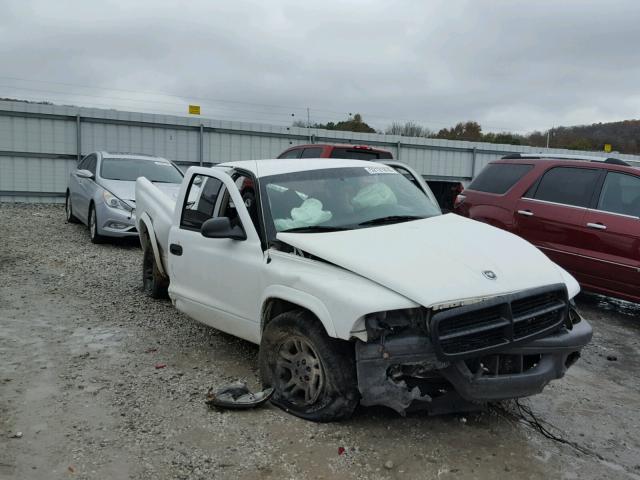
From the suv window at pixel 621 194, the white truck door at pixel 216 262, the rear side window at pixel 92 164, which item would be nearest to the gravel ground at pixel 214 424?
the white truck door at pixel 216 262

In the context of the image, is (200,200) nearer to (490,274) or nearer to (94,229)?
(490,274)

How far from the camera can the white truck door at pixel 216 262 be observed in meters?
4.19

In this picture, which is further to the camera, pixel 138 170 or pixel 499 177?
pixel 138 170

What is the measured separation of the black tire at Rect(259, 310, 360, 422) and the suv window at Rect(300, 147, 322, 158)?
7.01 metres

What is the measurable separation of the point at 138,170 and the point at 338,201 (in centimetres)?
698

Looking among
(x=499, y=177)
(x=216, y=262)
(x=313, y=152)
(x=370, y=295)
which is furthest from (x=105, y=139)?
(x=370, y=295)

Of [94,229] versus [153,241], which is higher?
[153,241]

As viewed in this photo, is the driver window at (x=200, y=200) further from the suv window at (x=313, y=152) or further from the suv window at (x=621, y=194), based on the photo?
the suv window at (x=313, y=152)

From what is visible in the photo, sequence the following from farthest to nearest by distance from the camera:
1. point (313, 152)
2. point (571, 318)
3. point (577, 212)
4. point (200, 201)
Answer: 1. point (313, 152)
2. point (577, 212)
3. point (200, 201)
4. point (571, 318)

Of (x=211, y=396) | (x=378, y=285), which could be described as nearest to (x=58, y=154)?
(x=211, y=396)

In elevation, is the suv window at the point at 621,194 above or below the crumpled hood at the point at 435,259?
above

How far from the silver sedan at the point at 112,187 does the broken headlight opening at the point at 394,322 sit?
600 cm

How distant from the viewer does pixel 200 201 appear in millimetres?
5191

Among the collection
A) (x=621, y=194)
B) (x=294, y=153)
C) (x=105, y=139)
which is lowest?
(x=621, y=194)
